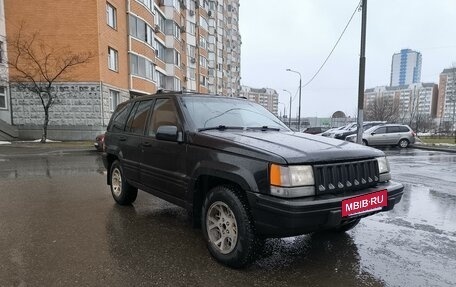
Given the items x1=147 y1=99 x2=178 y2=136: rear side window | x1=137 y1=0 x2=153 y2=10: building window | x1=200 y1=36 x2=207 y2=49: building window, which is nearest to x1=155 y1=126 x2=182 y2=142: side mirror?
x1=147 y1=99 x2=178 y2=136: rear side window

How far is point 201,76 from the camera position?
5731cm

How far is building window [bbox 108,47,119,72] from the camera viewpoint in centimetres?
2367

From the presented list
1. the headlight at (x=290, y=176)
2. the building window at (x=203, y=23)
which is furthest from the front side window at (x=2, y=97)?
the building window at (x=203, y=23)

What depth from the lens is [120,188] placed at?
19.6 feet

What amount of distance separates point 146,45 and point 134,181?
83.7ft

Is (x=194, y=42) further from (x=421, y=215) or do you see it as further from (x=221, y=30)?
(x=421, y=215)

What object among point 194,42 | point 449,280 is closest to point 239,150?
point 449,280

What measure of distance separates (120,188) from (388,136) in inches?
804

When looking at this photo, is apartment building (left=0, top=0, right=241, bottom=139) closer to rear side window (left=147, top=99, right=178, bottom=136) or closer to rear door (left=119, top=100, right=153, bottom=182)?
rear door (left=119, top=100, right=153, bottom=182)

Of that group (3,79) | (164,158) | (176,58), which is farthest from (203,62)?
(164,158)

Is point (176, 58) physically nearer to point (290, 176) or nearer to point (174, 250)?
point (174, 250)

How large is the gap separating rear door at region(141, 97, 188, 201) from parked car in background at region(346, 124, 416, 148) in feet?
64.1

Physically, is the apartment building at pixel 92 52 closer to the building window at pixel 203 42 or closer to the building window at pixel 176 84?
the building window at pixel 176 84

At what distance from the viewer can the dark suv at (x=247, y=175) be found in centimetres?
316
